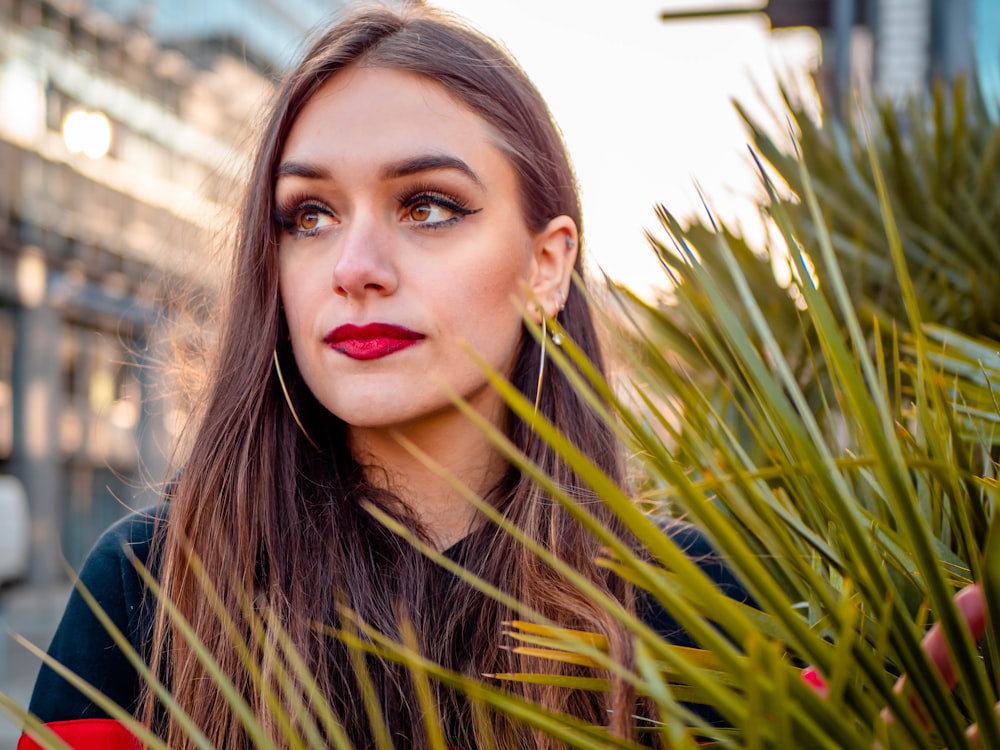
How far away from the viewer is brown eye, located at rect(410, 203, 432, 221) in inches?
74.0

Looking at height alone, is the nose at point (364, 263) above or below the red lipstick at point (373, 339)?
above

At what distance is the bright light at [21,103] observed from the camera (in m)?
19.0

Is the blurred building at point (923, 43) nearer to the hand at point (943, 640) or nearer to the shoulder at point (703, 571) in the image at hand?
the shoulder at point (703, 571)

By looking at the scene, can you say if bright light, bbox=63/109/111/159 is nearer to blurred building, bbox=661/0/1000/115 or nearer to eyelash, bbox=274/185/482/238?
blurred building, bbox=661/0/1000/115

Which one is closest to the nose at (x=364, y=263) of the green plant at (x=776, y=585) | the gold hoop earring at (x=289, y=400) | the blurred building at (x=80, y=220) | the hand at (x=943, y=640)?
the gold hoop earring at (x=289, y=400)

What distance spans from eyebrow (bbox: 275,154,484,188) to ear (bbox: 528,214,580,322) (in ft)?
0.71

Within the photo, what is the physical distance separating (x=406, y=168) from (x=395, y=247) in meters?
0.14

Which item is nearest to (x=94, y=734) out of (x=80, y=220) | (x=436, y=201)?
(x=436, y=201)

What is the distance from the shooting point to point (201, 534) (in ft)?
6.18

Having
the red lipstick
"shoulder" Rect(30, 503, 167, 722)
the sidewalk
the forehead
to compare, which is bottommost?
the sidewalk

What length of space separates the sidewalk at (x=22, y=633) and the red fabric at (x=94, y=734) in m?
7.52

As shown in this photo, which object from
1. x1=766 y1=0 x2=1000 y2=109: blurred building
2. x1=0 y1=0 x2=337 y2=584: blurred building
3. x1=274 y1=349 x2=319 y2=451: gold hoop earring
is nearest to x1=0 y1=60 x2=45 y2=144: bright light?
x1=0 y1=0 x2=337 y2=584: blurred building

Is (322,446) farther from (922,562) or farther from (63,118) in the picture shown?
(63,118)

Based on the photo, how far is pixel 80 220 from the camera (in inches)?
832
